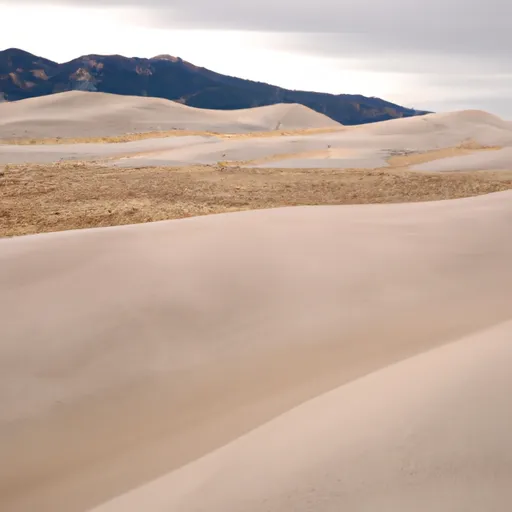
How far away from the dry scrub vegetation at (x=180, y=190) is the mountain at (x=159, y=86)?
7842 cm

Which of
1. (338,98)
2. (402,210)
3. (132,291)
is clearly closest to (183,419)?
(132,291)

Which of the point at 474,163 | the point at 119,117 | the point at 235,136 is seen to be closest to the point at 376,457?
the point at 474,163

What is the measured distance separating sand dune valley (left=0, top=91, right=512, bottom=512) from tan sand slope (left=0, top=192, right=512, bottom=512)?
10 mm

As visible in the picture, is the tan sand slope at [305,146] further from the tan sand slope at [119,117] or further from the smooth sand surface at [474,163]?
the tan sand slope at [119,117]

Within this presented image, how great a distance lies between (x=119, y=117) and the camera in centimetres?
3691

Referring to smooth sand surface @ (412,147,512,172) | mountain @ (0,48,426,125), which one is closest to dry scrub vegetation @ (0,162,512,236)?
smooth sand surface @ (412,147,512,172)

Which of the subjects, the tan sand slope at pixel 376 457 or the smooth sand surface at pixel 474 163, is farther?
the smooth sand surface at pixel 474 163

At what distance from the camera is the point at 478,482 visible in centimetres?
199

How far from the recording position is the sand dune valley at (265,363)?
2.16 metres

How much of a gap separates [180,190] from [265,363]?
234 inches

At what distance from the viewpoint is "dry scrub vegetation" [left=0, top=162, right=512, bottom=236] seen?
7.54m

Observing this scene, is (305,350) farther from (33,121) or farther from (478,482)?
(33,121)

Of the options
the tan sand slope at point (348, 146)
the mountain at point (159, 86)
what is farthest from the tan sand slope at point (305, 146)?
the mountain at point (159, 86)

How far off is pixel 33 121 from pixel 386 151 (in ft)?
75.9
